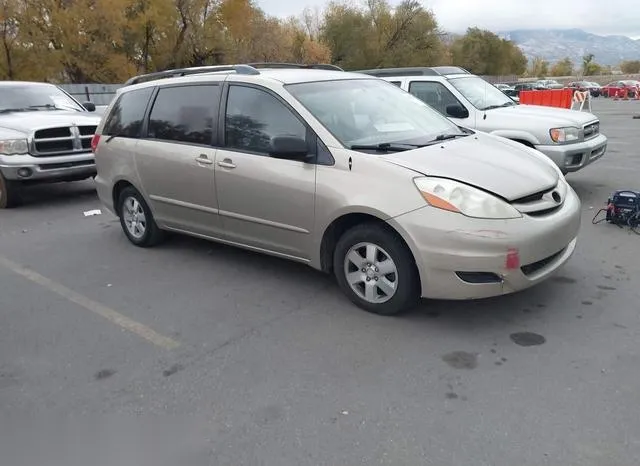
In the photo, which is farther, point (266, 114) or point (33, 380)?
point (266, 114)

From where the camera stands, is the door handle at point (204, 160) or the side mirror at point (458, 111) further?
the side mirror at point (458, 111)

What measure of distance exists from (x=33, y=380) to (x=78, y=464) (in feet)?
3.09

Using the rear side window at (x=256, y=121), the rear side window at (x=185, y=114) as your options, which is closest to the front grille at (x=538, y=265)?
the rear side window at (x=256, y=121)

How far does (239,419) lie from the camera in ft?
9.81

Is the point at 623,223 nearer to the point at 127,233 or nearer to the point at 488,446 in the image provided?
the point at 488,446

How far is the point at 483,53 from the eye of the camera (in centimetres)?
9581

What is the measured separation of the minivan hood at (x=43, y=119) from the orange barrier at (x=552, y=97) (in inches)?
459

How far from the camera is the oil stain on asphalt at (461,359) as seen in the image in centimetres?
342

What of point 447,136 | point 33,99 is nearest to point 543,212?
point 447,136

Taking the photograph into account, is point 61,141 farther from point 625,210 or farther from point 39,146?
point 625,210

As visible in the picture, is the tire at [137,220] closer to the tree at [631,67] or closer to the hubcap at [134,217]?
the hubcap at [134,217]

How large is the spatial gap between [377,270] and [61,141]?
21.1 ft

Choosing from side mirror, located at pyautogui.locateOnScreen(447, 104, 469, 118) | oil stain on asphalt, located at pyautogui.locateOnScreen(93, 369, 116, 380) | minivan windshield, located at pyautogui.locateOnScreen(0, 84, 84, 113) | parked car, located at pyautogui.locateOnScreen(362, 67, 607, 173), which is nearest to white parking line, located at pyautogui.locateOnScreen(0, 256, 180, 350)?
oil stain on asphalt, located at pyautogui.locateOnScreen(93, 369, 116, 380)

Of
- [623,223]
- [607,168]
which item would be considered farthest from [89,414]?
[607,168]
